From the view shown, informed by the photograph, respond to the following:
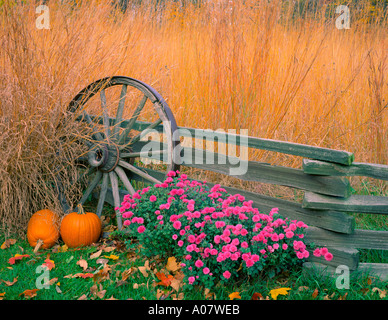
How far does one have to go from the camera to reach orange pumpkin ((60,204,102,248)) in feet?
10.7

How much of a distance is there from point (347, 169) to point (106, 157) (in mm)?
2009

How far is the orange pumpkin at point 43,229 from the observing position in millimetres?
3275

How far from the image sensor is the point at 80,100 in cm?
353

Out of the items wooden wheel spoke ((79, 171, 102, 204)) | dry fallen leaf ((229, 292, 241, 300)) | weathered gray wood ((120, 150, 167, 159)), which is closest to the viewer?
dry fallen leaf ((229, 292, 241, 300))

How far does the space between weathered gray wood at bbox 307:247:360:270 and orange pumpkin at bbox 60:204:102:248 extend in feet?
5.90

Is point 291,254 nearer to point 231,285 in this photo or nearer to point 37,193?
point 231,285

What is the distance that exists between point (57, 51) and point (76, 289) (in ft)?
6.73

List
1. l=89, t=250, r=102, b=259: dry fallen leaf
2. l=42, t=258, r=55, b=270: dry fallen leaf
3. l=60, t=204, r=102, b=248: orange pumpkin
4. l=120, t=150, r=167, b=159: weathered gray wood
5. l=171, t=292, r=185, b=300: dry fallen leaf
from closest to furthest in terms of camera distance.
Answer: l=171, t=292, r=185, b=300: dry fallen leaf
l=42, t=258, r=55, b=270: dry fallen leaf
l=89, t=250, r=102, b=259: dry fallen leaf
l=60, t=204, r=102, b=248: orange pumpkin
l=120, t=150, r=167, b=159: weathered gray wood

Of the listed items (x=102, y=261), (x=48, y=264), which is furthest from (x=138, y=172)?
(x=48, y=264)

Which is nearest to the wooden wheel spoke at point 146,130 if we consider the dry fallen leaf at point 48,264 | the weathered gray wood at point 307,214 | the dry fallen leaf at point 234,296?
the weathered gray wood at point 307,214

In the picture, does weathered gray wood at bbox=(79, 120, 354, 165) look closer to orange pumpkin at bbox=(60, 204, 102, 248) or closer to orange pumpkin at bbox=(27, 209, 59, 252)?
orange pumpkin at bbox=(60, 204, 102, 248)

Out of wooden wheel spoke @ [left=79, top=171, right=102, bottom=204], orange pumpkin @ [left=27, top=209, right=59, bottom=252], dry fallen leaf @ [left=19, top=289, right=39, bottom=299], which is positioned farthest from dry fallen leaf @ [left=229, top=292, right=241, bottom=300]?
wooden wheel spoke @ [left=79, top=171, right=102, bottom=204]

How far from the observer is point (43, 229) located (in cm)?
328

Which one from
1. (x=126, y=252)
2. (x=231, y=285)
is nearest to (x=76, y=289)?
(x=126, y=252)
